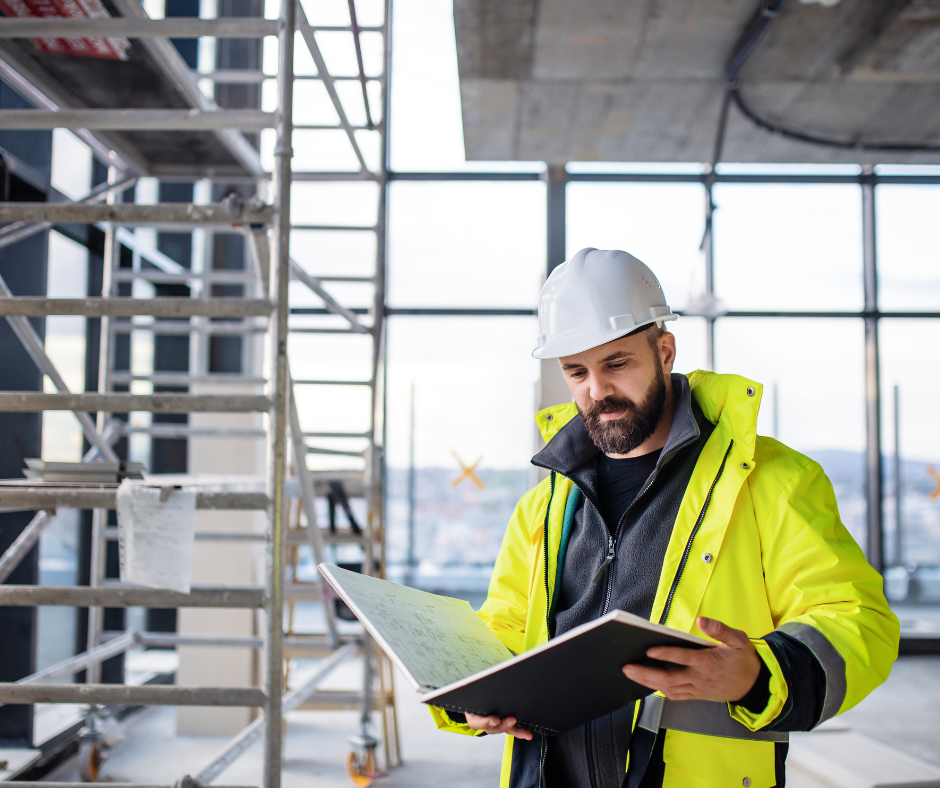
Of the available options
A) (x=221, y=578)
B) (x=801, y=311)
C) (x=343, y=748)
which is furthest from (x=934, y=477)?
(x=221, y=578)

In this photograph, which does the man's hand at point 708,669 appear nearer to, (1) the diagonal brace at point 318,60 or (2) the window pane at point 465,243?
(1) the diagonal brace at point 318,60

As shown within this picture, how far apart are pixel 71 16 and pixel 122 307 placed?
2.86 feet

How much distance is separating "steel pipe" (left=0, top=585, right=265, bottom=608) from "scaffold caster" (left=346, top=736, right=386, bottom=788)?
7.32ft

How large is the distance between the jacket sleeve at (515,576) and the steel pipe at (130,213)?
3.28 feet

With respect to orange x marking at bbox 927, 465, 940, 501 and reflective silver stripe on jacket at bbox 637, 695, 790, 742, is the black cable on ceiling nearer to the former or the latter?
orange x marking at bbox 927, 465, 940, 501

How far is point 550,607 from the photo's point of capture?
162 centimetres

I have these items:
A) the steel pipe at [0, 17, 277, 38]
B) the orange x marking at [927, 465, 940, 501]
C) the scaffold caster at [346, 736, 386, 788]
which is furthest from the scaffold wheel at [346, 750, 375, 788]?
the orange x marking at [927, 465, 940, 501]

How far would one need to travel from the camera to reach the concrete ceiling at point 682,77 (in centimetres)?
375

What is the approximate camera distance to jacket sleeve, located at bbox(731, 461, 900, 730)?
1116 mm

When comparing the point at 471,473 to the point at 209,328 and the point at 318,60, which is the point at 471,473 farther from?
the point at 318,60

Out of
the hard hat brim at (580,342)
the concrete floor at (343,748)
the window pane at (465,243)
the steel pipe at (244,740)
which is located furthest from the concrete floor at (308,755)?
the window pane at (465,243)

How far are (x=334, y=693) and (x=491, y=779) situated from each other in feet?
3.03

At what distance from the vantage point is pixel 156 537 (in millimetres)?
1849

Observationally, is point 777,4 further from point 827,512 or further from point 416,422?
point 416,422
